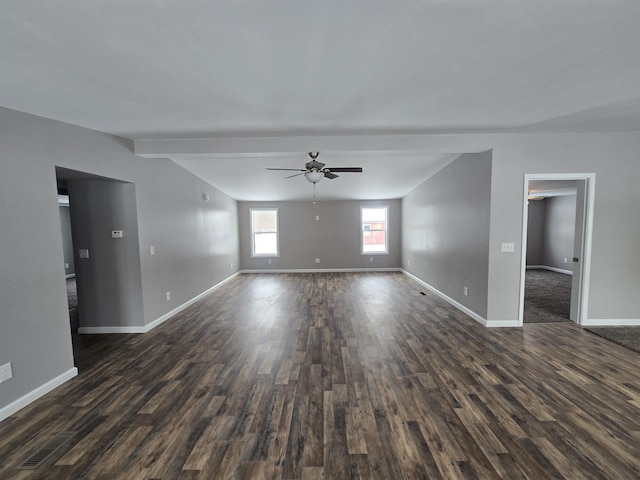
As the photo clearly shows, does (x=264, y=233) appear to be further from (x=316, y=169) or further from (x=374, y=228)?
(x=316, y=169)

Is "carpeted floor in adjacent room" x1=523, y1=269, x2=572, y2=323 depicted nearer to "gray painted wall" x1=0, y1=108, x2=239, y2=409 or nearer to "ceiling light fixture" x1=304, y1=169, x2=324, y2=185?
"ceiling light fixture" x1=304, y1=169, x2=324, y2=185

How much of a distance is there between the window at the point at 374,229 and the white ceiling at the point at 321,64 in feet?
16.7

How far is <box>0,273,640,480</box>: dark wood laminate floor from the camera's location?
1.62m

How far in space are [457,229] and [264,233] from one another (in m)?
5.63

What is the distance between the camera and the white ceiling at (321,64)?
4.64 feet

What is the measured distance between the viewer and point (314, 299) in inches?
206

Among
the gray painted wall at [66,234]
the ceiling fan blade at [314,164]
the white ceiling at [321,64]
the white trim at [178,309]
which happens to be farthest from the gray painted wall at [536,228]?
the gray painted wall at [66,234]

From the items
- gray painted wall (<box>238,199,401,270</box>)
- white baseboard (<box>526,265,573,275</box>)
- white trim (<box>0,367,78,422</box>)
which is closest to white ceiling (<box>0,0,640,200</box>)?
white trim (<box>0,367,78,422</box>)

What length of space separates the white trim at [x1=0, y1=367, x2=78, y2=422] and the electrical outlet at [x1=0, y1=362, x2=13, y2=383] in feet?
0.70

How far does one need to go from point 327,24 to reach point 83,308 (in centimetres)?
453

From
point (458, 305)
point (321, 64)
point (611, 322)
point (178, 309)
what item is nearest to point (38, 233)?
point (178, 309)

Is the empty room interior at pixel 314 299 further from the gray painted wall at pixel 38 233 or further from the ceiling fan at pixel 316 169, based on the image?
the ceiling fan at pixel 316 169

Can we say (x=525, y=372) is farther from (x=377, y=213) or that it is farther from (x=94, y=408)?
(x=377, y=213)

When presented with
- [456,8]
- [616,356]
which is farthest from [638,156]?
[456,8]
